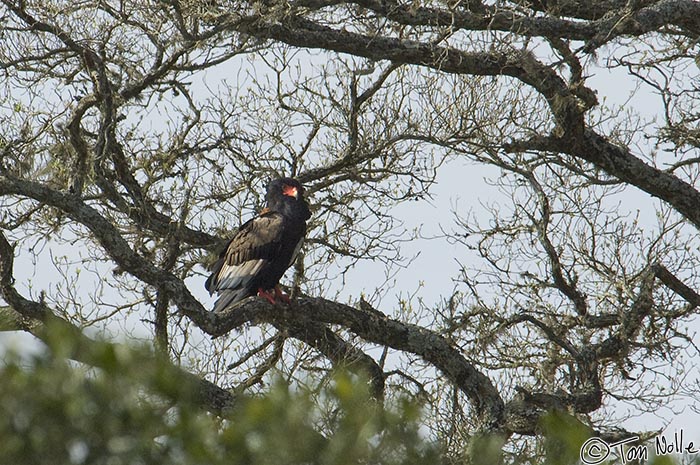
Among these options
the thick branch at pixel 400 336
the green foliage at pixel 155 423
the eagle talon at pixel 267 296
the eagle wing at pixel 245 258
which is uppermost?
the eagle wing at pixel 245 258

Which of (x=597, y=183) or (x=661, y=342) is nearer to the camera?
(x=661, y=342)

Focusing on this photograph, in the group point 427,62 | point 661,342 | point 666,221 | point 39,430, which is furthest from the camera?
point 666,221

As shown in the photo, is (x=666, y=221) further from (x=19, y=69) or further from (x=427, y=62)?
(x=19, y=69)

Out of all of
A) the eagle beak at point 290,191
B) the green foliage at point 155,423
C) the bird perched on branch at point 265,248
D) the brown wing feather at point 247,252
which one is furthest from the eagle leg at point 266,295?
the green foliage at point 155,423

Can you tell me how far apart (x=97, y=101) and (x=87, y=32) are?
104cm

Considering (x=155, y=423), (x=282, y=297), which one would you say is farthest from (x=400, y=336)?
(x=155, y=423)

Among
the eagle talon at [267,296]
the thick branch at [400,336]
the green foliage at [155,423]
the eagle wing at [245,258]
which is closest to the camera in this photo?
the green foliage at [155,423]

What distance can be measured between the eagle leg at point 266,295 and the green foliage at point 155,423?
4.35 metres

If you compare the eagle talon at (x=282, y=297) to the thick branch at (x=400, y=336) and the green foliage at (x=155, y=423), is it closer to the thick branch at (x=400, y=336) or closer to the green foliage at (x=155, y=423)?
the thick branch at (x=400, y=336)

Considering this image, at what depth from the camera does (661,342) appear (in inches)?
282

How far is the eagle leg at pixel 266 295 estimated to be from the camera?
6557 mm

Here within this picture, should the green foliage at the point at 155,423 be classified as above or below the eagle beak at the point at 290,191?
below

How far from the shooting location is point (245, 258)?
6969 millimetres

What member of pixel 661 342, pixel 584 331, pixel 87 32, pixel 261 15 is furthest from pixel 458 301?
pixel 87 32
